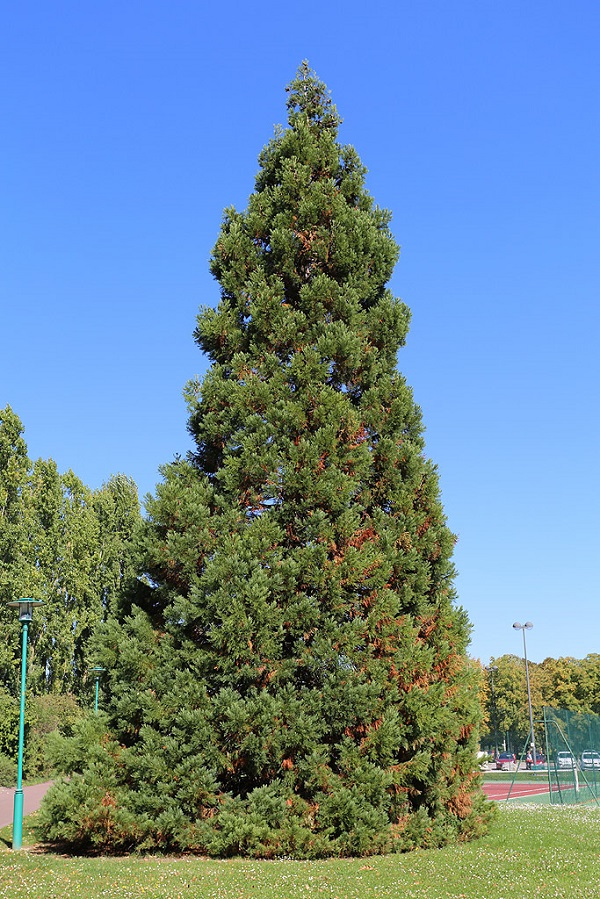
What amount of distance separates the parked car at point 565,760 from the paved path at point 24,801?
1664 centimetres

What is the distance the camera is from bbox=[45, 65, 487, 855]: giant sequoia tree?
11867 mm

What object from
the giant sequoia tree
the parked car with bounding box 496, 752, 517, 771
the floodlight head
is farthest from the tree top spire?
the parked car with bounding box 496, 752, 517, 771

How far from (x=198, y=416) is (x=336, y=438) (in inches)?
114

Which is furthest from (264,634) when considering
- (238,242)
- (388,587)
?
(238,242)

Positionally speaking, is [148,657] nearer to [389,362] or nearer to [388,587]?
[388,587]

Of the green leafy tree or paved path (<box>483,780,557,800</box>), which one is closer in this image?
paved path (<box>483,780,557,800</box>)

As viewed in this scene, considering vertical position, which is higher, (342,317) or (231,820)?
(342,317)

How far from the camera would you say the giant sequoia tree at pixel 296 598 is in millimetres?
11867

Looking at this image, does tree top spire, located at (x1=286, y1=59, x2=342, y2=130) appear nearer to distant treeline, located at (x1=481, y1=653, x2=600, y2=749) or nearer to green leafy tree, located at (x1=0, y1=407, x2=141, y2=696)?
green leafy tree, located at (x1=0, y1=407, x2=141, y2=696)

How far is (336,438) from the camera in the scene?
13555mm

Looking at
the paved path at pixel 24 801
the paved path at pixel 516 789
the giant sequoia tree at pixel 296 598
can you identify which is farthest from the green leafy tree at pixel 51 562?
the giant sequoia tree at pixel 296 598

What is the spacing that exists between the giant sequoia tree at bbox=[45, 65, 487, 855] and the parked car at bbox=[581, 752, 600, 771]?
15.5 metres

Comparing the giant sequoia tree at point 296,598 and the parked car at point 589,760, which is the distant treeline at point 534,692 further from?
the giant sequoia tree at point 296,598

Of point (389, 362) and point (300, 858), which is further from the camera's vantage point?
point (389, 362)
